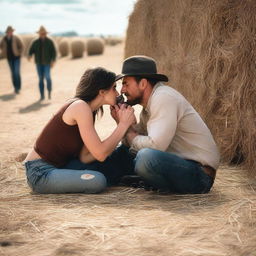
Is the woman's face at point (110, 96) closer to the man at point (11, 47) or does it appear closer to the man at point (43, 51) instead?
the man at point (43, 51)

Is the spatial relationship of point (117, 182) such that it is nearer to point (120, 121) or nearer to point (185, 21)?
point (120, 121)

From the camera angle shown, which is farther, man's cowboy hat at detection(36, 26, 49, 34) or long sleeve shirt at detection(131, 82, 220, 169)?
man's cowboy hat at detection(36, 26, 49, 34)

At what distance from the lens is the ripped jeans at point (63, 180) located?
4.30 m

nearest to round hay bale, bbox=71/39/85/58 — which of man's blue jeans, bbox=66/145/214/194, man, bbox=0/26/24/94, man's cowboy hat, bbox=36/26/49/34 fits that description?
man, bbox=0/26/24/94

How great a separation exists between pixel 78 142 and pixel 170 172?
0.91 meters

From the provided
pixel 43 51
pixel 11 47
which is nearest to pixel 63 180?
pixel 43 51

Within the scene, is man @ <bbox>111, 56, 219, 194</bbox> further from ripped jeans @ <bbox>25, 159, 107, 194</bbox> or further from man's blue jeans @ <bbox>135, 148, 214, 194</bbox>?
ripped jeans @ <bbox>25, 159, 107, 194</bbox>

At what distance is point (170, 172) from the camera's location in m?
4.11

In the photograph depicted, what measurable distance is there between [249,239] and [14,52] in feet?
36.8

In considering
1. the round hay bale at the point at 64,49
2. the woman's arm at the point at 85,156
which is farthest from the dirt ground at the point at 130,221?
the round hay bale at the point at 64,49

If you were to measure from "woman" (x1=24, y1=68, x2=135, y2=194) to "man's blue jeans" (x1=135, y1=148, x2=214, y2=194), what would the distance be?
0.37 meters

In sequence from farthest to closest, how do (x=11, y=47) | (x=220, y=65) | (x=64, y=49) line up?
(x=64, y=49) → (x=11, y=47) → (x=220, y=65)

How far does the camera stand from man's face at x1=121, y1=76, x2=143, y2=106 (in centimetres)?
442

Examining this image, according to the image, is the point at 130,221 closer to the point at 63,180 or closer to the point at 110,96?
the point at 63,180
